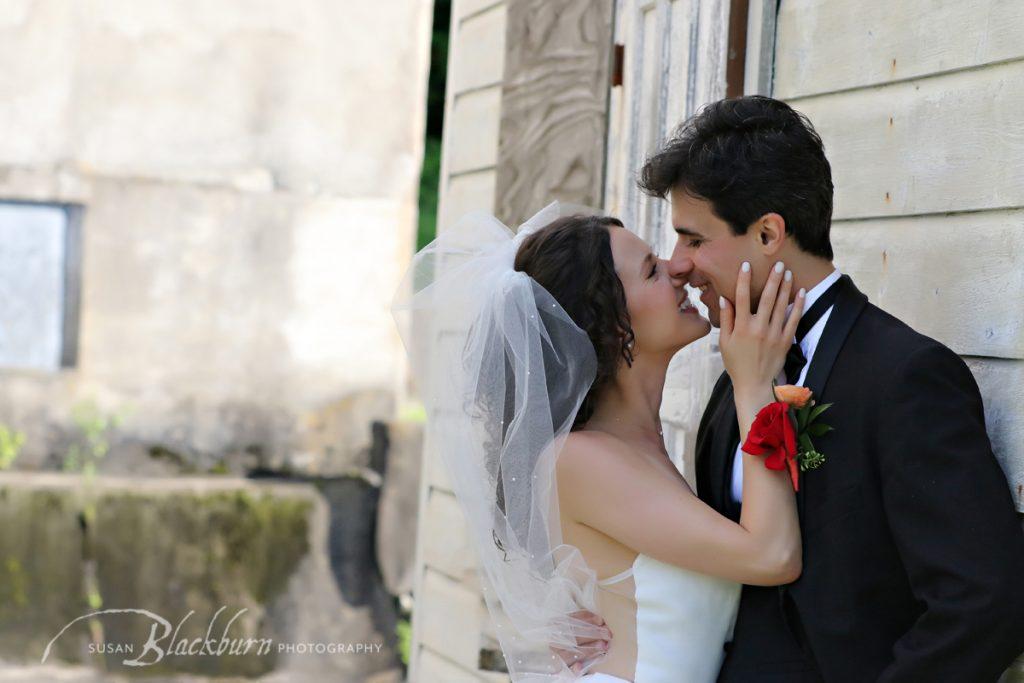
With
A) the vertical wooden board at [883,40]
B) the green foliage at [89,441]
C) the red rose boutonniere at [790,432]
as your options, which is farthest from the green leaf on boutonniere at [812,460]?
the green foliage at [89,441]

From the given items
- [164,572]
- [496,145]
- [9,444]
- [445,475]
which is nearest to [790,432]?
[496,145]

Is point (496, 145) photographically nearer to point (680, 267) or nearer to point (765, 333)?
point (680, 267)

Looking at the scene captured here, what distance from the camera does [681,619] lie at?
219cm

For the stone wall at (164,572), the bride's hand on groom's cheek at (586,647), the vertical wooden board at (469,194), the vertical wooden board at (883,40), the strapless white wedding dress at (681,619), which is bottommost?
the stone wall at (164,572)

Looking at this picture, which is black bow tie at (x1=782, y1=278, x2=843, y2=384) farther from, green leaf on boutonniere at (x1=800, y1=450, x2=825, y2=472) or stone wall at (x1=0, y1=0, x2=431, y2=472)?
stone wall at (x1=0, y1=0, x2=431, y2=472)

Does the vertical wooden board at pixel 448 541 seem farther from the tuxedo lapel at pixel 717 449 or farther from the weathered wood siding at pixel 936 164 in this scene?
the weathered wood siding at pixel 936 164

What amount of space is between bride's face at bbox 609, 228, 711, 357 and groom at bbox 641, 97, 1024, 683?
6cm

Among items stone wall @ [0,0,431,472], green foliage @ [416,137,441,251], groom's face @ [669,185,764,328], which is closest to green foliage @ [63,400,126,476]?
stone wall @ [0,0,431,472]

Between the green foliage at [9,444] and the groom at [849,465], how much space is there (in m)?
6.73

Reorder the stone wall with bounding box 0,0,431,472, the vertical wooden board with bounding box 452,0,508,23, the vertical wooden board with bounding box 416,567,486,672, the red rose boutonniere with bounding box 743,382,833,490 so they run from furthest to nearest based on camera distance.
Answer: the stone wall with bounding box 0,0,431,472 → the vertical wooden board with bounding box 452,0,508,23 → the vertical wooden board with bounding box 416,567,486,672 → the red rose boutonniere with bounding box 743,382,833,490

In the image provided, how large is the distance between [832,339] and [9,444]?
280 inches

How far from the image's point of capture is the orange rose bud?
1911mm

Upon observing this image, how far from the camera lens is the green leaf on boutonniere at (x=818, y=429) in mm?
1920

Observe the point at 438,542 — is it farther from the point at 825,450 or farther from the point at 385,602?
the point at 385,602
